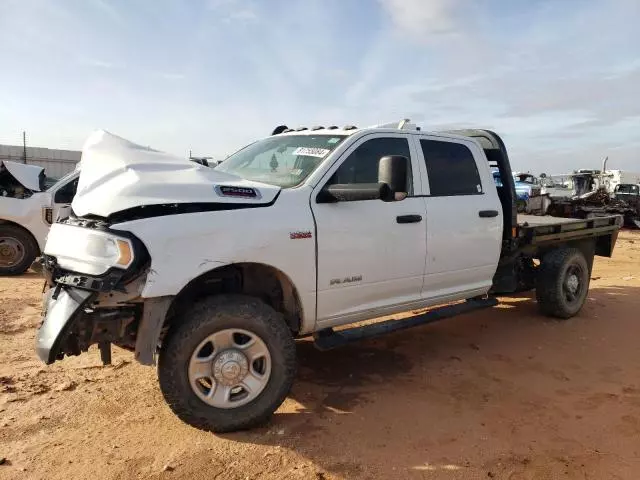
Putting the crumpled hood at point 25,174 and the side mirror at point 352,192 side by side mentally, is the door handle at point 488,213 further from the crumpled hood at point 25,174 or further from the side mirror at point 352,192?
the crumpled hood at point 25,174

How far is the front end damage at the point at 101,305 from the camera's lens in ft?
9.96

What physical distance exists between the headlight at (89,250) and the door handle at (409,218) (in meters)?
2.13

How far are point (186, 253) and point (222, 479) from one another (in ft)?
4.30

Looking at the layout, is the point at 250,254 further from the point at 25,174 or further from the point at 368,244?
the point at 25,174

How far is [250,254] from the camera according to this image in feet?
11.3

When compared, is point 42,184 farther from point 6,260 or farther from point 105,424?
point 105,424

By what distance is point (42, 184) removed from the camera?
356 inches

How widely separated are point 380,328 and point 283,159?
1611 millimetres

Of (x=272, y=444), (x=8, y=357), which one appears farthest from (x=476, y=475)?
(x=8, y=357)

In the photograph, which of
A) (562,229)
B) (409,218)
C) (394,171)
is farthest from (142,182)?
(562,229)

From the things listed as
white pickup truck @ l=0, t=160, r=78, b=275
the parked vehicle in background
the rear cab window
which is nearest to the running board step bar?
the rear cab window

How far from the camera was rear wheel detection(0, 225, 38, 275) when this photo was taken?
28.5 ft

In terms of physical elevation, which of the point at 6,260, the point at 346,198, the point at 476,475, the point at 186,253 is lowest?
the point at 476,475

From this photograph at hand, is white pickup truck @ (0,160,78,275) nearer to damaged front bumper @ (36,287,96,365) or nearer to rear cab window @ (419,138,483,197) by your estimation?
damaged front bumper @ (36,287,96,365)
